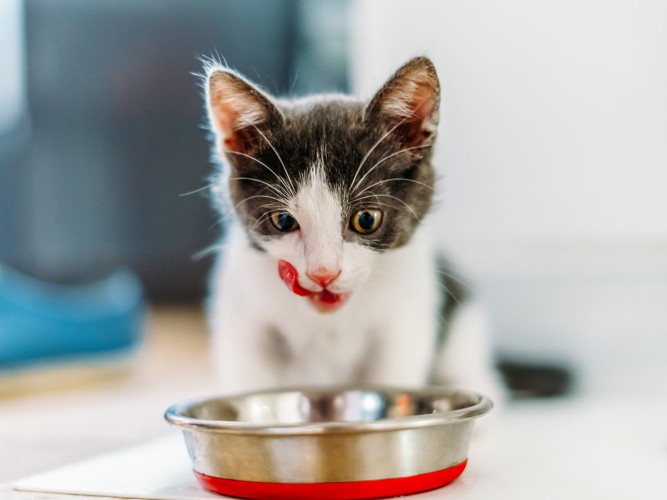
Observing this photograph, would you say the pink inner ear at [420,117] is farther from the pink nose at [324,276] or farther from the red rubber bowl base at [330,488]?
the red rubber bowl base at [330,488]

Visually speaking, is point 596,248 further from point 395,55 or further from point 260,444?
point 260,444

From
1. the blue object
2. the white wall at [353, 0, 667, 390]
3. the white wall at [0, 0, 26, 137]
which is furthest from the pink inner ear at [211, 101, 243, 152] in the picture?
the white wall at [0, 0, 26, 137]

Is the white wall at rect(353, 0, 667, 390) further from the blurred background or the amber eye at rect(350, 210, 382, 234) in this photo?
the amber eye at rect(350, 210, 382, 234)

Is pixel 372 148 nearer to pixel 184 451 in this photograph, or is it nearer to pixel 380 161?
pixel 380 161

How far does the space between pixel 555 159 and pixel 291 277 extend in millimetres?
1047

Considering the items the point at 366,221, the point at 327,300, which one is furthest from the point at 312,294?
the point at 366,221

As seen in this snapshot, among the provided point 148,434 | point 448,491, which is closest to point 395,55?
point 148,434

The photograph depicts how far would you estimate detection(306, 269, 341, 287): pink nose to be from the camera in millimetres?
1123

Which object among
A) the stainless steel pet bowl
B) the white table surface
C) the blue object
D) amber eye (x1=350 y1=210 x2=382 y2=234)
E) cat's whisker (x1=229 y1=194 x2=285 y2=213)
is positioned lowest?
the white table surface

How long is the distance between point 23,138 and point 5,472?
2224 millimetres

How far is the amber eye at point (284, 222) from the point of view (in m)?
1.20

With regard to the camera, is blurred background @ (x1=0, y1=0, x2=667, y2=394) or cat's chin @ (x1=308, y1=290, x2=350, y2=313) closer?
cat's chin @ (x1=308, y1=290, x2=350, y2=313)

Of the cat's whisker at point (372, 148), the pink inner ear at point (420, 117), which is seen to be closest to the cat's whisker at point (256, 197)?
the cat's whisker at point (372, 148)

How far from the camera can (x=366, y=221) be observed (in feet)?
3.95
